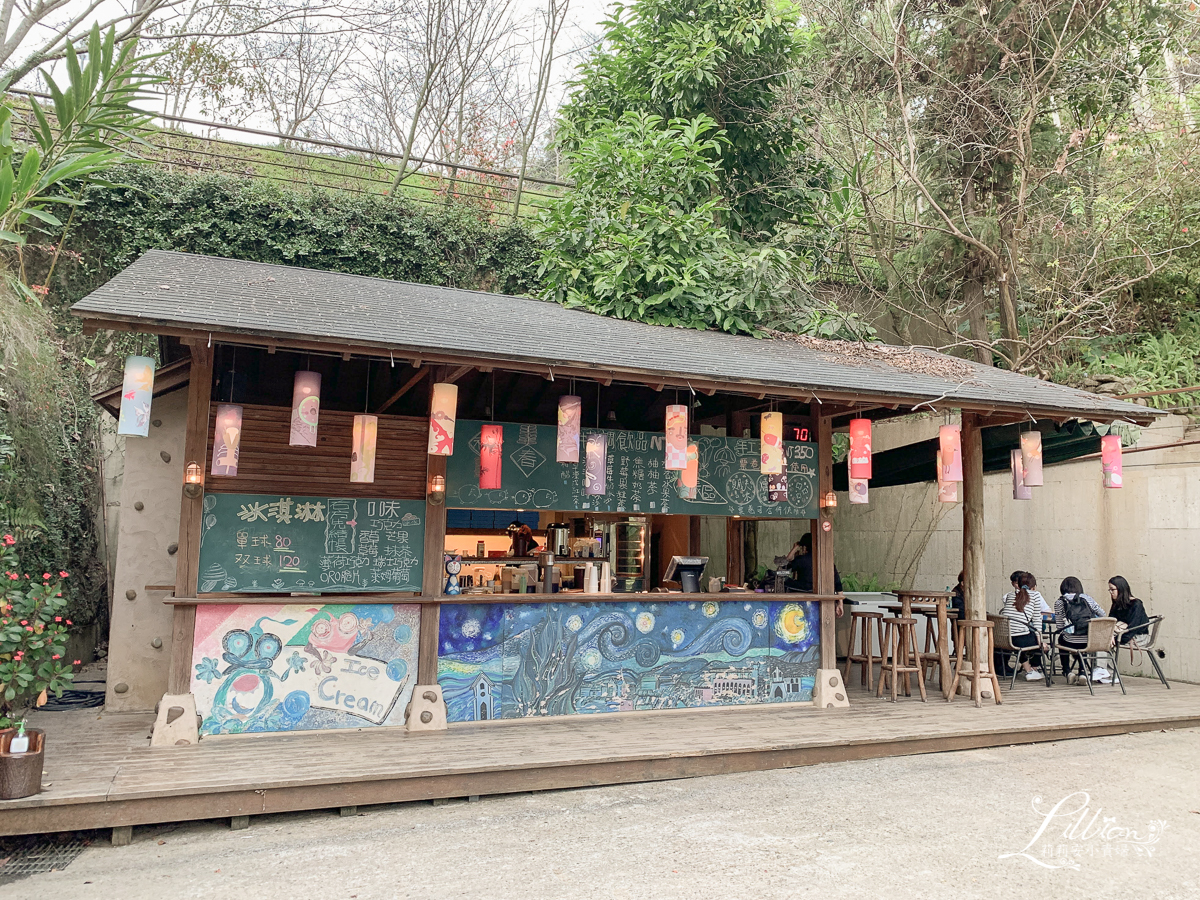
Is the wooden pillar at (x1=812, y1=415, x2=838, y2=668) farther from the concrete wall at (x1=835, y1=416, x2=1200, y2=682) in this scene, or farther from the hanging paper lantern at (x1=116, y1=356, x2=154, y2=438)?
the hanging paper lantern at (x1=116, y1=356, x2=154, y2=438)

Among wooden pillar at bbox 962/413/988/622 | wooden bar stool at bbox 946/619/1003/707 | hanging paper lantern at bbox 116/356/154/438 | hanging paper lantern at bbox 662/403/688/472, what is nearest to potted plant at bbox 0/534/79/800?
hanging paper lantern at bbox 116/356/154/438

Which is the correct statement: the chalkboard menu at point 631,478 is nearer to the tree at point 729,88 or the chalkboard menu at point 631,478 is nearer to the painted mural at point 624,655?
the painted mural at point 624,655

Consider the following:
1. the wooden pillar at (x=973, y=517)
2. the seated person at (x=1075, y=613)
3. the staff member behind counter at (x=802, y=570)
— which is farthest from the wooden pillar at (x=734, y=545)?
the seated person at (x=1075, y=613)

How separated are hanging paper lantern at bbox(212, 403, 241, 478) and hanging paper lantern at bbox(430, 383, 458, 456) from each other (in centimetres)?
141

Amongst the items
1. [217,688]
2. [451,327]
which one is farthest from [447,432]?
[217,688]

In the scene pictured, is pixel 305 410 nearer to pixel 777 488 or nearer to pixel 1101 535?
pixel 777 488

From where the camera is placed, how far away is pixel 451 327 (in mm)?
6711

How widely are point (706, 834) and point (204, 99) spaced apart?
15685 millimetres

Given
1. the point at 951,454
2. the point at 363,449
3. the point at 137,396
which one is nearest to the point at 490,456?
the point at 363,449

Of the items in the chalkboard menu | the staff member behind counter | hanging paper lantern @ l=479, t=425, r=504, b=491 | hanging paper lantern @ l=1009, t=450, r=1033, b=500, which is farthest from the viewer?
the staff member behind counter

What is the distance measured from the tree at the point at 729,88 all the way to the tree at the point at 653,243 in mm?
800

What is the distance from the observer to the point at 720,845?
15.5ft

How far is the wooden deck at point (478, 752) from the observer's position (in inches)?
190

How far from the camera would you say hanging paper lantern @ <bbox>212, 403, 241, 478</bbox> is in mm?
5922
